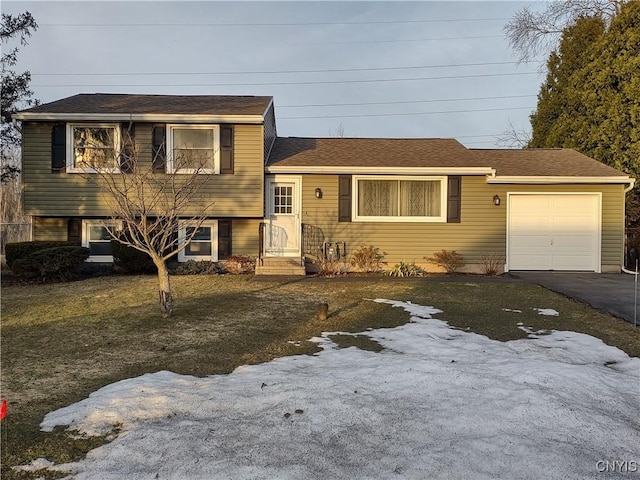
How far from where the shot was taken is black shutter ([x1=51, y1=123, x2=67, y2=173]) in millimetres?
11609

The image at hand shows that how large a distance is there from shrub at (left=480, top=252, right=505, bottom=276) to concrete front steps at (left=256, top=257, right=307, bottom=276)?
507cm

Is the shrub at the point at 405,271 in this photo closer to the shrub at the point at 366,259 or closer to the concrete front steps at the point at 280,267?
the shrub at the point at 366,259

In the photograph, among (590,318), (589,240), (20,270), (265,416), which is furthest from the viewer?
(589,240)

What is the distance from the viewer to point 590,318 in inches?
273

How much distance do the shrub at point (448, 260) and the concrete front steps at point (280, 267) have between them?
365 cm

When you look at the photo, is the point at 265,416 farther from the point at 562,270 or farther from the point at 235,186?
the point at 562,270

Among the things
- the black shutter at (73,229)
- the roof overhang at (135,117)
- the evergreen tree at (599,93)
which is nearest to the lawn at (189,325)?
the black shutter at (73,229)

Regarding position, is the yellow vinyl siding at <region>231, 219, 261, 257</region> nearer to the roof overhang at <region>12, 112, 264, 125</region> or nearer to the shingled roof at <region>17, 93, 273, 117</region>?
the roof overhang at <region>12, 112, 264, 125</region>

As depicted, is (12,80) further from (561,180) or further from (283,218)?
(561,180)

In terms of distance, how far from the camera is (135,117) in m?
11.4

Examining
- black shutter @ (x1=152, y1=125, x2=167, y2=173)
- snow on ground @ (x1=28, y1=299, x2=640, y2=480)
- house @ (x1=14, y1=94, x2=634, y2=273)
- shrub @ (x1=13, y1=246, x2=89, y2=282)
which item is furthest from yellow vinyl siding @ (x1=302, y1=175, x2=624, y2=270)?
snow on ground @ (x1=28, y1=299, x2=640, y2=480)

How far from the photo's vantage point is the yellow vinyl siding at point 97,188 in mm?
11570

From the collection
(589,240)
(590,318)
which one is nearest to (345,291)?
(590,318)

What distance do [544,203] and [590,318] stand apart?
6.26 meters
